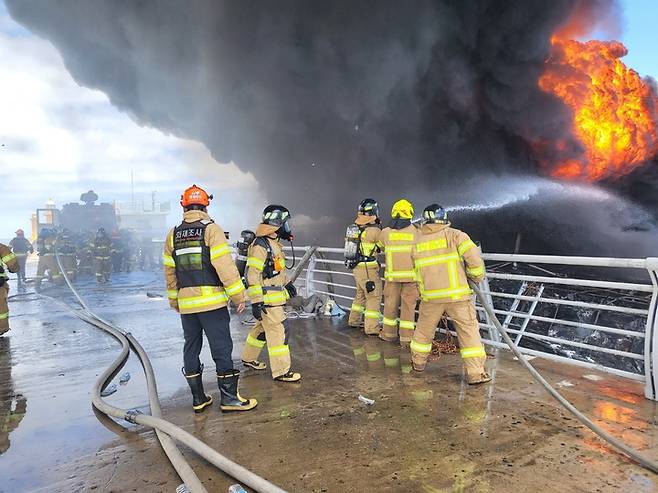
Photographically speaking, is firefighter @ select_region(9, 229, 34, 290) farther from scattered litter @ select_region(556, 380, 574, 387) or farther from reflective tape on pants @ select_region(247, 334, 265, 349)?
scattered litter @ select_region(556, 380, 574, 387)

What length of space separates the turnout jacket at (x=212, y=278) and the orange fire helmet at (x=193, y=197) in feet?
0.25

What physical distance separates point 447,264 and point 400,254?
1.19 metres

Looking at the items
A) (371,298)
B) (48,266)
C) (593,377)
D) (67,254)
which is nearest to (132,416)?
(371,298)

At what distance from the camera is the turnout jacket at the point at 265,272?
12.5 feet

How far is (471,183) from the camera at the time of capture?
13.9 metres

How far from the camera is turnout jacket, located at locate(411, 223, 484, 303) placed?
148 inches

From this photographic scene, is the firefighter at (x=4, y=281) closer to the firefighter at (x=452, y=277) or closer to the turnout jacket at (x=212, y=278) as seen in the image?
the turnout jacket at (x=212, y=278)

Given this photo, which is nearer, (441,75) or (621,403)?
(621,403)

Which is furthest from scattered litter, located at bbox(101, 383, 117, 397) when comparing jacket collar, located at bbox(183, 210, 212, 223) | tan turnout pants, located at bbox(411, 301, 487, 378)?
tan turnout pants, located at bbox(411, 301, 487, 378)

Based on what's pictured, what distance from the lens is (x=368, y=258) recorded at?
5629mm

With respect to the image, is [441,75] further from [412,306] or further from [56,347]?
[56,347]

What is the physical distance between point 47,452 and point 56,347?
3.23 m

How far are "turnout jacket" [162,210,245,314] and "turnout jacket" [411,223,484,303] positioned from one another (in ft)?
5.63

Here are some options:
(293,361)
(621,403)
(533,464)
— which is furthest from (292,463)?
(621,403)
